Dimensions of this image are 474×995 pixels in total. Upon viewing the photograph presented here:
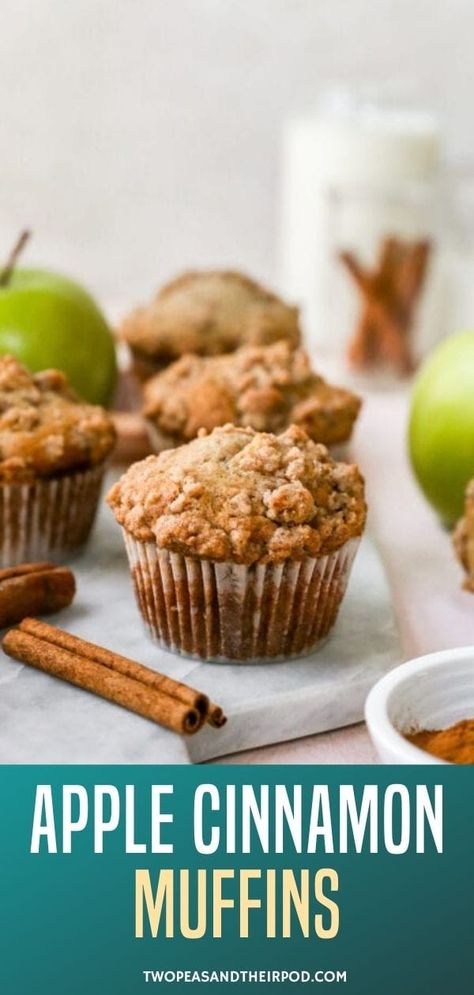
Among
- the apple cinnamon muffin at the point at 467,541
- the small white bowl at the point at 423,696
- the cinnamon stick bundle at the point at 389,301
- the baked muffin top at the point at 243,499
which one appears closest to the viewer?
the small white bowl at the point at 423,696

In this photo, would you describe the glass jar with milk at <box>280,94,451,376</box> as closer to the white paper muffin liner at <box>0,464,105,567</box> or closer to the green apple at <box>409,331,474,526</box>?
the green apple at <box>409,331,474,526</box>

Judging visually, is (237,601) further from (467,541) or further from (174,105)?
(174,105)

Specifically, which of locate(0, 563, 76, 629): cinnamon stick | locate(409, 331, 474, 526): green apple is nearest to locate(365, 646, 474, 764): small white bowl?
locate(0, 563, 76, 629): cinnamon stick

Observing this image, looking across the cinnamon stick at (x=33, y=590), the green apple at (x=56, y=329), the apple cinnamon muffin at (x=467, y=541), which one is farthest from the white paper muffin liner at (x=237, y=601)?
the green apple at (x=56, y=329)

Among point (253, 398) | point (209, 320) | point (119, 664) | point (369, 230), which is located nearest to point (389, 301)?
point (369, 230)

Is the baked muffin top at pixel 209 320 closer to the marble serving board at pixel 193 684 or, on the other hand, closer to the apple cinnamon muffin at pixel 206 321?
the apple cinnamon muffin at pixel 206 321

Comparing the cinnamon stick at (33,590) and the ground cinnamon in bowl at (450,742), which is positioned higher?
the ground cinnamon in bowl at (450,742)

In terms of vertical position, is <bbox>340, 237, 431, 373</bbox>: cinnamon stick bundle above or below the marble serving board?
below
